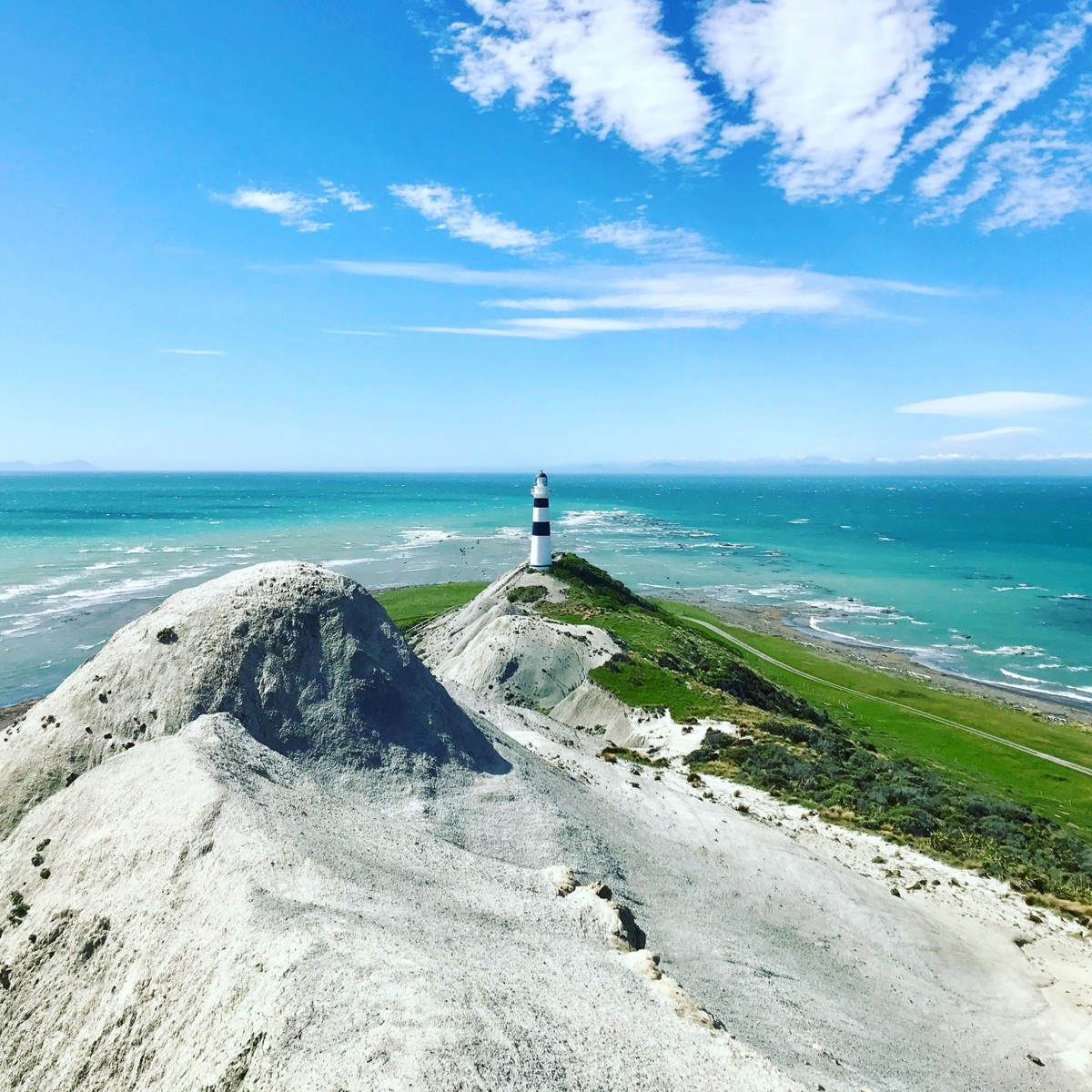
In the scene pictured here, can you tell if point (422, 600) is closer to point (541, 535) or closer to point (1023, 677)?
point (541, 535)

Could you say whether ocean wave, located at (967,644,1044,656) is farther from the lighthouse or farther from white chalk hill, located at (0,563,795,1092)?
white chalk hill, located at (0,563,795,1092)

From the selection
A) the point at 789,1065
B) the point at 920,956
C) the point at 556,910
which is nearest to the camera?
the point at 789,1065

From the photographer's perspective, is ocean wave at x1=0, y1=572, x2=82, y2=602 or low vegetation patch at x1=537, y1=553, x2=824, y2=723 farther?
ocean wave at x1=0, y1=572, x2=82, y2=602

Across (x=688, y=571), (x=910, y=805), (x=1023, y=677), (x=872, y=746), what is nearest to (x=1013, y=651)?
(x=1023, y=677)

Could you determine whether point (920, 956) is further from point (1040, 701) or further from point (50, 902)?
point (1040, 701)

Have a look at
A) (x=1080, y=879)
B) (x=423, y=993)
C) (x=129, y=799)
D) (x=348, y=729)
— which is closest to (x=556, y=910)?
(x=423, y=993)

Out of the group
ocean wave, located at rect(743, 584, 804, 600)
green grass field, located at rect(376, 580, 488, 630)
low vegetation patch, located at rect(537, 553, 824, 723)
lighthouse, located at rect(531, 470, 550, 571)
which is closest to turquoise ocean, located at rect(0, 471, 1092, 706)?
ocean wave, located at rect(743, 584, 804, 600)
